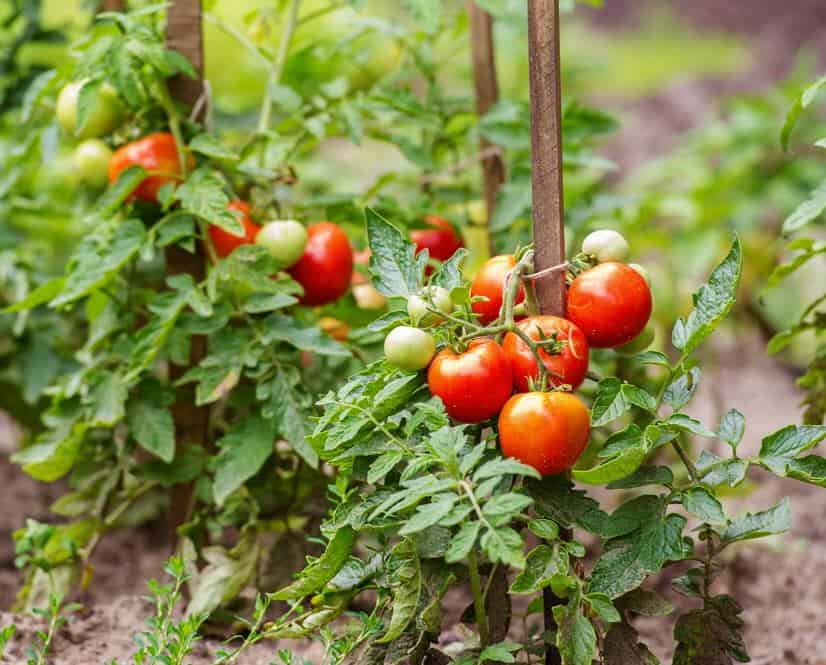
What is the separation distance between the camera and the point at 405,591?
1.12 metres

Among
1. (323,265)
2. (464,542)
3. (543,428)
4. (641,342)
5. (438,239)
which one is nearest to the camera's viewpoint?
(464,542)

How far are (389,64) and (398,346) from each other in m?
2.53

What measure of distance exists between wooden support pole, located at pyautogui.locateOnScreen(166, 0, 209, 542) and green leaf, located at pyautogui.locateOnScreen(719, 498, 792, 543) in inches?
34.6

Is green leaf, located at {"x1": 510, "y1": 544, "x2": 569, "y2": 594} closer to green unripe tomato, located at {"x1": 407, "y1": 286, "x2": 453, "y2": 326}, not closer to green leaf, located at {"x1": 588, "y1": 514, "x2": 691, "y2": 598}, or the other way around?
green leaf, located at {"x1": 588, "y1": 514, "x2": 691, "y2": 598}

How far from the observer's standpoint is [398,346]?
1106 mm

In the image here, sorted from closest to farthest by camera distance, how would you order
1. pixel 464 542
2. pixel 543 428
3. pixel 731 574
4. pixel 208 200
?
pixel 464 542, pixel 543 428, pixel 208 200, pixel 731 574

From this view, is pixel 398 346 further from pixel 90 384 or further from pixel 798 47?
pixel 798 47

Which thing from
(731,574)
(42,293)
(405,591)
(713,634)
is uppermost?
(42,293)

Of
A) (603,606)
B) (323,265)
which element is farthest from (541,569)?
(323,265)

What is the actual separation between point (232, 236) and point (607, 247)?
63cm

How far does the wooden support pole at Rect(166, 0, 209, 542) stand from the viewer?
1.61 metres

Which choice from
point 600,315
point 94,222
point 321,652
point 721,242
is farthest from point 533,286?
point 721,242

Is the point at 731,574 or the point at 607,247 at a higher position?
the point at 607,247

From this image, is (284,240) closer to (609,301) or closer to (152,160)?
(152,160)
